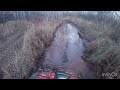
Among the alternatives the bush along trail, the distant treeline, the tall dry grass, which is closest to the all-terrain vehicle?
the bush along trail

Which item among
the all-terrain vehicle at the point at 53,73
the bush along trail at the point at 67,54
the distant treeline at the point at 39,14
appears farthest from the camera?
the bush along trail at the point at 67,54

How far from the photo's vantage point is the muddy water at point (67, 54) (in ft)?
6.22

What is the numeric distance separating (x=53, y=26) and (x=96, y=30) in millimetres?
665

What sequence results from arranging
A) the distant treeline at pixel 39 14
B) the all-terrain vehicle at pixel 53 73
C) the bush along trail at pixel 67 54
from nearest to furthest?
1. the all-terrain vehicle at pixel 53 73
2. the distant treeline at pixel 39 14
3. the bush along trail at pixel 67 54

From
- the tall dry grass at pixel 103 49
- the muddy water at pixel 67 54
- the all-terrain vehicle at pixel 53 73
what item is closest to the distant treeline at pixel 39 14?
the tall dry grass at pixel 103 49

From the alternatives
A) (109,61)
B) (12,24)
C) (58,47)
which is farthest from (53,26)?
(109,61)

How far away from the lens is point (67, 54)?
82.8 inches

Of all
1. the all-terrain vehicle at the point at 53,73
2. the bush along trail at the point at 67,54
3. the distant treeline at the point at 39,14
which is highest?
the distant treeline at the point at 39,14

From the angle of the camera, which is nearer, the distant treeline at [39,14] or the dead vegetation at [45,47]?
the distant treeline at [39,14]

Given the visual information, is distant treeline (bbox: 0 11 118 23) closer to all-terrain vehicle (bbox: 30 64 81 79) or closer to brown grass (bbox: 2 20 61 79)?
brown grass (bbox: 2 20 61 79)

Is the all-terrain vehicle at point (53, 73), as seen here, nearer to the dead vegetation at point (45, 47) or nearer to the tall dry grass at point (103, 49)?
the dead vegetation at point (45, 47)

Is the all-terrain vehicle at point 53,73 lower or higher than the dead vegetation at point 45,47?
lower

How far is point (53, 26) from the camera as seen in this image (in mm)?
2354
